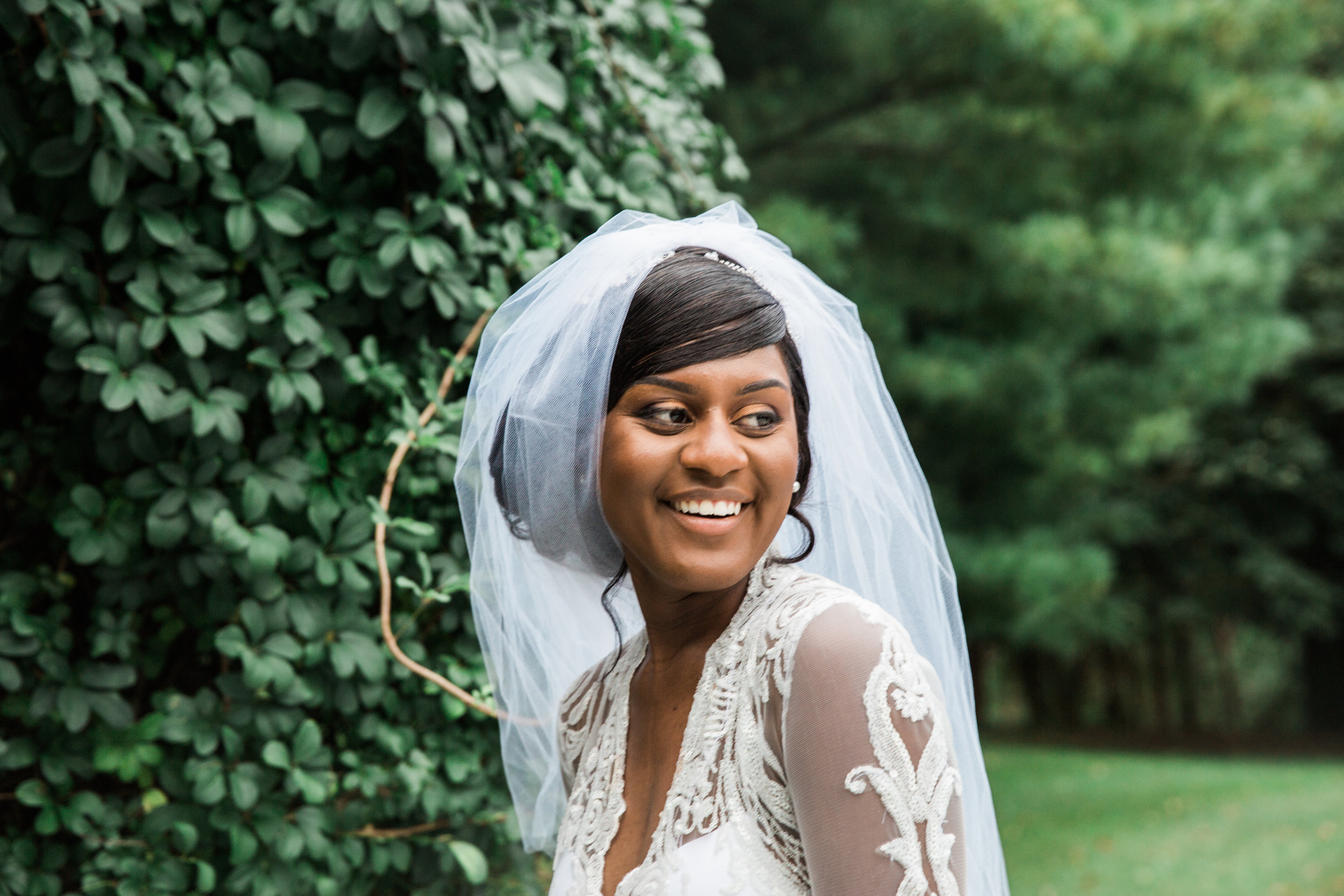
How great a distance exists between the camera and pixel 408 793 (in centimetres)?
226

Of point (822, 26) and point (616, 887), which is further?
point (822, 26)

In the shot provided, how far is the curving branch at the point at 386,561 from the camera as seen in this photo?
2148 millimetres

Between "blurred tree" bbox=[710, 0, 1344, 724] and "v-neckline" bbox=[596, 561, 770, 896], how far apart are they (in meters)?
5.03

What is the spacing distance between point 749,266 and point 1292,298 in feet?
51.8

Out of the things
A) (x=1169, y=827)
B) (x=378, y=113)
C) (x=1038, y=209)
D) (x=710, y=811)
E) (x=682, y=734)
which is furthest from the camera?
(x=1169, y=827)

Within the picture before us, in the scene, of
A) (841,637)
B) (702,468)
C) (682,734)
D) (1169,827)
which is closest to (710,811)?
(682,734)

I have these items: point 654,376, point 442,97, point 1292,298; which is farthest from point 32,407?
point 1292,298

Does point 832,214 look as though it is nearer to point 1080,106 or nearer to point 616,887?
point 1080,106

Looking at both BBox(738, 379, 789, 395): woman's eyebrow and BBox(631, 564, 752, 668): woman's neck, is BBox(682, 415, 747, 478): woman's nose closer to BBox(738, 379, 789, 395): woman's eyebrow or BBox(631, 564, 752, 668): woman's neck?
BBox(738, 379, 789, 395): woman's eyebrow

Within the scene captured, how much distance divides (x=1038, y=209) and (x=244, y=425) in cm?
636

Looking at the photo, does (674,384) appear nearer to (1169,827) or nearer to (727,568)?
(727,568)

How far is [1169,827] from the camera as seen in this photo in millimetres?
9555

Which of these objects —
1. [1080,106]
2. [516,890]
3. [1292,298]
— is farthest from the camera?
[1292,298]

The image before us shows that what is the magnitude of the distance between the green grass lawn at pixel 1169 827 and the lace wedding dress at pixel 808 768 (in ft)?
23.7
